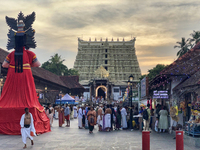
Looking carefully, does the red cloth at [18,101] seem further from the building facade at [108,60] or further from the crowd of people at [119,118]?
the building facade at [108,60]

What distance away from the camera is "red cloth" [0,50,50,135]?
14375mm

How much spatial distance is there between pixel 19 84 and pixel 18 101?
0.94m

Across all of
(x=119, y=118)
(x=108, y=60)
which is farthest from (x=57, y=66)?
(x=119, y=118)

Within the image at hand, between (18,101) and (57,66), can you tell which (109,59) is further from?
(18,101)

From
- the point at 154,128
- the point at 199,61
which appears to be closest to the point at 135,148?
the point at 154,128

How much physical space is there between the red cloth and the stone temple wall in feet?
247

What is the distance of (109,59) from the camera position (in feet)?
308

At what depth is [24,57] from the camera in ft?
51.2

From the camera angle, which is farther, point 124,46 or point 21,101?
point 124,46

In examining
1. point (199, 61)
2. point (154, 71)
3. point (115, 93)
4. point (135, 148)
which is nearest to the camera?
point (135, 148)

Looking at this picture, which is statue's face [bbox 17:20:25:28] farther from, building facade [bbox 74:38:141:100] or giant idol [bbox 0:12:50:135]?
building facade [bbox 74:38:141:100]

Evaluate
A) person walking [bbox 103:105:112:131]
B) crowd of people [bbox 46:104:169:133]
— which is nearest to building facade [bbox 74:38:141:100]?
crowd of people [bbox 46:104:169:133]

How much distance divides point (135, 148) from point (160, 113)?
633cm

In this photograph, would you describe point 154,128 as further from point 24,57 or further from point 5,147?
point 5,147
